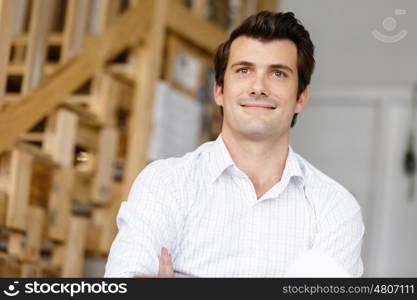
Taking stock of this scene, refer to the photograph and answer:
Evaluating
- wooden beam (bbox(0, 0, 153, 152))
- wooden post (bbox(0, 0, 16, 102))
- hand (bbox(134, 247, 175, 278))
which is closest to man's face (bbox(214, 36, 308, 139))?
hand (bbox(134, 247, 175, 278))

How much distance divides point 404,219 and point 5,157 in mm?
2345

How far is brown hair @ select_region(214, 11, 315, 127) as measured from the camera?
129 centimetres

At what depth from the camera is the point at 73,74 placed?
2.75 metres

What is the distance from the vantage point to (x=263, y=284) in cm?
100

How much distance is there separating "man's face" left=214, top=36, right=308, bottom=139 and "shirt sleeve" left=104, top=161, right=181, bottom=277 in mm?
152

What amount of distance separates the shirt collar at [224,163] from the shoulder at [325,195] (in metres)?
0.03

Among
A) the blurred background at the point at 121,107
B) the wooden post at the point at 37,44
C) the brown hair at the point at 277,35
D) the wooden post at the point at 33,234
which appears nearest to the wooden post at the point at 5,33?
the blurred background at the point at 121,107

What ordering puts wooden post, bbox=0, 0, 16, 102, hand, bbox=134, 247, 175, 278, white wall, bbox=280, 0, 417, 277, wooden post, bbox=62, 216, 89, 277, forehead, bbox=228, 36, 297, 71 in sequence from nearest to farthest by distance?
hand, bbox=134, 247, 175, 278 → forehead, bbox=228, 36, 297, 71 → wooden post, bbox=0, 0, 16, 102 → wooden post, bbox=62, 216, 89, 277 → white wall, bbox=280, 0, 417, 277

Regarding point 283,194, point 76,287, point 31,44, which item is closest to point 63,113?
point 31,44

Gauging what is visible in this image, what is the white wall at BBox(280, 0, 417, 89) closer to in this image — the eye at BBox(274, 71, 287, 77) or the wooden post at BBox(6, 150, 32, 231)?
the wooden post at BBox(6, 150, 32, 231)

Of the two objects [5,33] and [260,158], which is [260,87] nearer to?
[260,158]

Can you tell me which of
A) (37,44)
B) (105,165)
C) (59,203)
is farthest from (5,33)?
(105,165)

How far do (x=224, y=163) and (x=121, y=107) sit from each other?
70.5 inches

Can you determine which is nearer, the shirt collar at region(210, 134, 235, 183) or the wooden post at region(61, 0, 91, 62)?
the shirt collar at region(210, 134, 235, 183)
